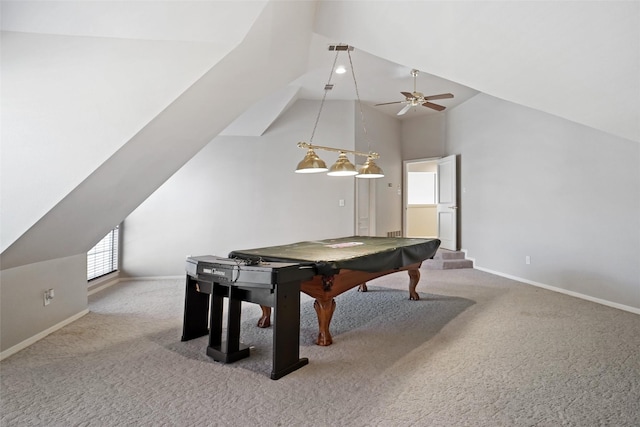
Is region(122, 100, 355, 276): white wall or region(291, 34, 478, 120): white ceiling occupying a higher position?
region(291, 34, 478, 120): white ceiling

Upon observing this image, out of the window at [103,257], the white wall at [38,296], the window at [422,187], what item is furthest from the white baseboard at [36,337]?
the window at [422,187]

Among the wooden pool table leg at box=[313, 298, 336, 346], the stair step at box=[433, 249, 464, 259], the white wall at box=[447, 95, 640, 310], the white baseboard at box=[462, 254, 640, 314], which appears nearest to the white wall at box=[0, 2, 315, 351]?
the wooden pool table leg at box=[313, 298, 336, 346]

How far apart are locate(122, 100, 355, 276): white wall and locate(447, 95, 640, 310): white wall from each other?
2.33 metres

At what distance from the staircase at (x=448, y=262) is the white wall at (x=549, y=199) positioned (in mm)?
209

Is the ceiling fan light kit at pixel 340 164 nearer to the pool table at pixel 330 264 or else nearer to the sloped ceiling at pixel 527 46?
the pool table at pixel 330 264

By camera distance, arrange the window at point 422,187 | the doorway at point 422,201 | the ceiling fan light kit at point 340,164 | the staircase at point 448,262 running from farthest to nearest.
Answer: the window at point 422,187
the doorway at point 422,201
the staircase at point 448,262
the ceiling fan light kit at point 340,164

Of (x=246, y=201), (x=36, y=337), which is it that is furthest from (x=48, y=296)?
(x=246, y=201)

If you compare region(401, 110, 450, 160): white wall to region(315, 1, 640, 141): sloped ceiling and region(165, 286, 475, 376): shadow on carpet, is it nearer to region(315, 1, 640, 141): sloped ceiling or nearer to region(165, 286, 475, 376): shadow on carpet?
region(165, 286, 475, 376): shadow on carpet

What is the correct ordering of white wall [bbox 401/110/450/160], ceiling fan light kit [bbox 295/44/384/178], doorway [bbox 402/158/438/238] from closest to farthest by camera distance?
ceiling fan light kit [bbox 295/44/384/178]
white wall [bbox 401/110/450/160]
doorway [bbox 402/158/438/238]

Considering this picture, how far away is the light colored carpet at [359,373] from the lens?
2064 millimetres

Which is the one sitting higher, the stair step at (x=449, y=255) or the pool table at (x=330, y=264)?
the pool table at (x=330, y=264)

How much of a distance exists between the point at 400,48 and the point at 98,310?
421 centimetres

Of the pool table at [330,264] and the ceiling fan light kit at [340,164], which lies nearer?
the pool table at [330,264]

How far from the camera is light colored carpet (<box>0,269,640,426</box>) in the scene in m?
2.06
